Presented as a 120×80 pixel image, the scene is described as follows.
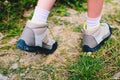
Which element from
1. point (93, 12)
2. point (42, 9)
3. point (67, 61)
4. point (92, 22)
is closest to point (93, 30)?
point (92, 22)

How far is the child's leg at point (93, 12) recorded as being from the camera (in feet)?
8.38

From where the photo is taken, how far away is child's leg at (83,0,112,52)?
8.44 ft

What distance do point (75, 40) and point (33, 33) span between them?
29.6 inches

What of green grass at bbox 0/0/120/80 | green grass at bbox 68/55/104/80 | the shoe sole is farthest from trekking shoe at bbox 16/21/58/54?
green grass at bbox 68/55/104/80

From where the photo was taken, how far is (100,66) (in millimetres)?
2605

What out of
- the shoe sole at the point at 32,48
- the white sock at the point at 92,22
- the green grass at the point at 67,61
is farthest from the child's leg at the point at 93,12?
the shoe sole at the point at 32,48

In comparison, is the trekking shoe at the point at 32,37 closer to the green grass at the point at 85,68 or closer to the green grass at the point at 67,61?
the green grass at the point at 67,61

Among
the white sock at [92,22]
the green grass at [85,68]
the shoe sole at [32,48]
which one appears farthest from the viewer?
the white sock at [92,22]

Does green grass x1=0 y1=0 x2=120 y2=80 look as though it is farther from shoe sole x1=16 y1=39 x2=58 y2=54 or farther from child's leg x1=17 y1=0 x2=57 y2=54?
child's leg x1=17 y1=0 x2=57 y2=54

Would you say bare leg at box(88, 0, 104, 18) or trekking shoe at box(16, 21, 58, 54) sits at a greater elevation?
bare leg at box(88, 0, 104, 18)

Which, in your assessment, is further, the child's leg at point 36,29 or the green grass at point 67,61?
the green grass at point 67,61

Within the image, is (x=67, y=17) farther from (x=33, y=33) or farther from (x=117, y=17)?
(x=33, y=33)

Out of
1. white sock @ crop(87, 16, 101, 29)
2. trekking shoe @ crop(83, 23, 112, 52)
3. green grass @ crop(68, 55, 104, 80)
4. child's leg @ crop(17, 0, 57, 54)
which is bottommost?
green grass @ crop(68, 55, 104, 80)

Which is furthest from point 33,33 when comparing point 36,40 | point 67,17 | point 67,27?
point 67,17
